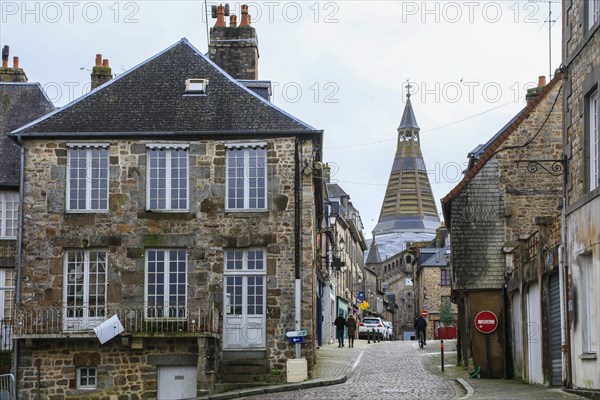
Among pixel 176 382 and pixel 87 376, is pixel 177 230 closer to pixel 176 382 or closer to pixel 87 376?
pixel 176 382

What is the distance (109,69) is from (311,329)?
10627 mm

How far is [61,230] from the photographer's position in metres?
27.0

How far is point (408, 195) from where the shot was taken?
176 meters

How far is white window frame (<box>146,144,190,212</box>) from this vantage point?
27.0 metres

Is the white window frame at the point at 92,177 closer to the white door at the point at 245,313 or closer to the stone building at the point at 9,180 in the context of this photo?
the stone building at the point at 9,180

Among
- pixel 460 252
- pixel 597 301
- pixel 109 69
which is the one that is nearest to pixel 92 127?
pixel 109 69

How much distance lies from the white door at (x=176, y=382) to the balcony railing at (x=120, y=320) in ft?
3.06

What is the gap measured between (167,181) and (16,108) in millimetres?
6990

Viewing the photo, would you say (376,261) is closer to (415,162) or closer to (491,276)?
(415,162)

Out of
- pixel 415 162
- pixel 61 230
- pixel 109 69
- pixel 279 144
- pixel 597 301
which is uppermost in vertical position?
pixel 415 162

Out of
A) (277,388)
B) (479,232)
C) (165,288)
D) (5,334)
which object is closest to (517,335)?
(479,232)

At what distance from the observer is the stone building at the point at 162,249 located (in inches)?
1032

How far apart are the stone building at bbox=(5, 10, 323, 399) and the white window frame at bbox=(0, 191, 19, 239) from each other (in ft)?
6.77

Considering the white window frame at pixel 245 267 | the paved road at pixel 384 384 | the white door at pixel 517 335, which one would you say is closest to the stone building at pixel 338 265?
the paved road at pixel 384 384
